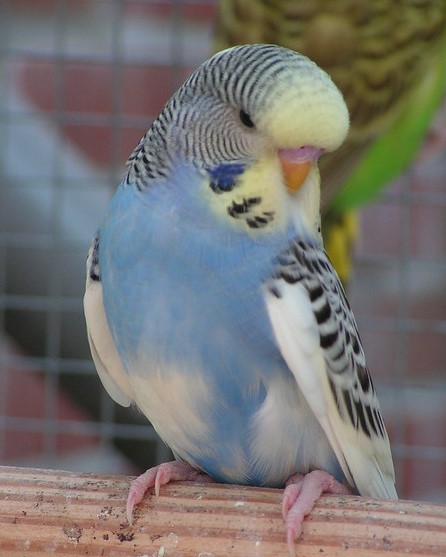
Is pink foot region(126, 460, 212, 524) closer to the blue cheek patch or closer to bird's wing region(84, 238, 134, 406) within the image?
bird's wing region(84, 238, 134, 406)

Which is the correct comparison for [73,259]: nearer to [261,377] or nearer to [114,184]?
[114,184]

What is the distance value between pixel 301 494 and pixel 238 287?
14 centimetres

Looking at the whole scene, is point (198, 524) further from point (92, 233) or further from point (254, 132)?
point (92, 233)

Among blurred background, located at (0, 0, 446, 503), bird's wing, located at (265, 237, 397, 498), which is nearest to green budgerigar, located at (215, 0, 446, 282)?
blurred background, located at (0, 0, 446, 503)

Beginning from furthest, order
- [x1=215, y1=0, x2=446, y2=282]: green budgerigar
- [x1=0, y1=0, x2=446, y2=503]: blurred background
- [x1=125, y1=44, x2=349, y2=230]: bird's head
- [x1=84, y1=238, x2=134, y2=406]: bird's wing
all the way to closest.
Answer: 1. [x1=0, y1=0, x2=446, y2=503]: blurred background
2. [x1=215, y1=0, x2=446, y2=282]: green budgerigar
3. [x1=84, y1=238, x2=134, y2=406]: bird's wing
4. [x1=125, y1=44, x2=349, y2=230]: bird's head

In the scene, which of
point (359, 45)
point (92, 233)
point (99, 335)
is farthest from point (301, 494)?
point (92, 233)

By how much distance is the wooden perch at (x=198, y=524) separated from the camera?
695 millimetres

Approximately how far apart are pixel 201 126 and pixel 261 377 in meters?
0.17

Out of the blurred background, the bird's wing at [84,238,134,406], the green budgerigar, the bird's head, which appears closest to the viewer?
the bird's head

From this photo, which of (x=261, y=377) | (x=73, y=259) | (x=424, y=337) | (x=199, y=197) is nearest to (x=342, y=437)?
(x=261, y=377)

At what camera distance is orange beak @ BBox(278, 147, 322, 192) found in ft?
2.30

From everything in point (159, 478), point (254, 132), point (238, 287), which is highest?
point (254, 132)

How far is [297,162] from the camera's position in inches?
27.8

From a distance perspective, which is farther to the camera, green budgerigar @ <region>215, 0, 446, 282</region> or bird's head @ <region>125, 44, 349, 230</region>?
green budgerigar @ <region>215, 0, 446, 282</region>
